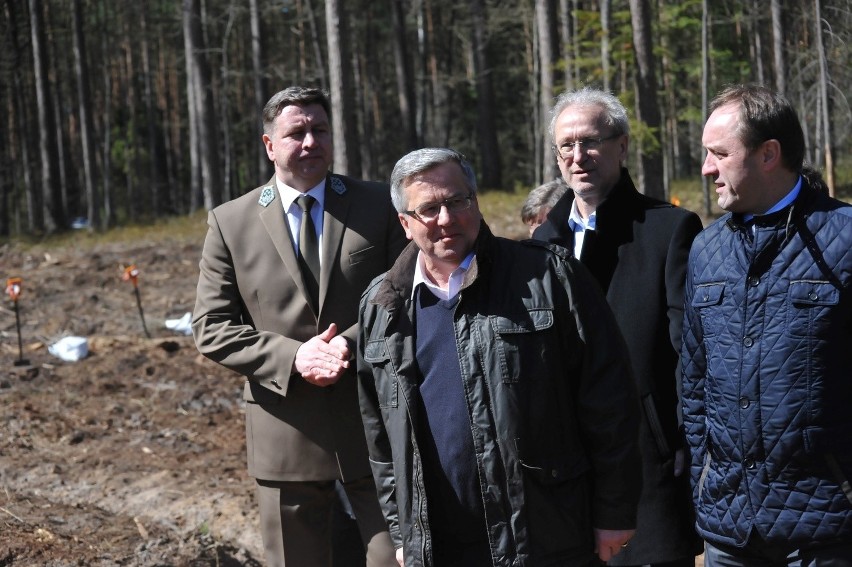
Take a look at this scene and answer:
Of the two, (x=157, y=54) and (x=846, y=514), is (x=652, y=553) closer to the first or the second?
(x=846, y=514)

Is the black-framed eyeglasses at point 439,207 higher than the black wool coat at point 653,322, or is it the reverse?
the black-framed eyeglasses at point 439,207

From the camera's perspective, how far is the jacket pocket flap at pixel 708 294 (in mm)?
3318

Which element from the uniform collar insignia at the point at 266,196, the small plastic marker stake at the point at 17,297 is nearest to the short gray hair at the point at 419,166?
the uniform collar insignia at the point at 266,196

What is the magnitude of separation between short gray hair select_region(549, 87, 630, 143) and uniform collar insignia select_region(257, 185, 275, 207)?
3.97ft

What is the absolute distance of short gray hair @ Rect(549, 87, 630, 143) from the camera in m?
3.96

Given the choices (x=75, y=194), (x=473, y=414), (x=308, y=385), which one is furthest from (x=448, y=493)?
(x=75, y=194)

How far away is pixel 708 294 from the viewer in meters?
3.36

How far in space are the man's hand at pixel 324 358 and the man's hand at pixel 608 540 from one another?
1262 millimetres

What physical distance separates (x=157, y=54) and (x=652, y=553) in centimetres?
5218

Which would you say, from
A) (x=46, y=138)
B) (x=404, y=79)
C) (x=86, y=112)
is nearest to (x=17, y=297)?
(x=46, y=138)

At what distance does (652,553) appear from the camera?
382 centimetres

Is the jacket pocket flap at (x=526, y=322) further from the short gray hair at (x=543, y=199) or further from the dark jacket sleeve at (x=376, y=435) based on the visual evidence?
the short gray hair at (x=543, y=199)

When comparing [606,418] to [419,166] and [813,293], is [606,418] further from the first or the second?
[419,166]

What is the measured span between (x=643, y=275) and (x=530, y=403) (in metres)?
1.11
